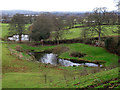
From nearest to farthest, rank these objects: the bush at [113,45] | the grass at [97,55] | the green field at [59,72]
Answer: the green field at [59,72] → the grass at [97,55] → the bush at [113,45]

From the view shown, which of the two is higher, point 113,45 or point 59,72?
point 113,45

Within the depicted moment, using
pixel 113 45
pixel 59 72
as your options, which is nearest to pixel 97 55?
pixel 113 45

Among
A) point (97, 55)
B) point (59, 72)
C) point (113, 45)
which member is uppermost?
point (113, 45)

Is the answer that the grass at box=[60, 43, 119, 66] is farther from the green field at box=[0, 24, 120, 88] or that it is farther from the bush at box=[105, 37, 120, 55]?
the bush at box=[105, 37, 120, 55]

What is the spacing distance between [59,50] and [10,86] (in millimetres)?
25721

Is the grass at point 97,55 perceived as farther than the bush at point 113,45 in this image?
No

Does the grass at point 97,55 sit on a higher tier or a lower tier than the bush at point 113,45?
lower

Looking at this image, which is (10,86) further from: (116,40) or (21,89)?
(116,40)

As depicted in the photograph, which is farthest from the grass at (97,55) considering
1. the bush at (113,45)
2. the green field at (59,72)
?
the bush at (113,45)

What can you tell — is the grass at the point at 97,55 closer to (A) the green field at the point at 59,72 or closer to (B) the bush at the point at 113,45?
(A) the green field at the point at 59,72

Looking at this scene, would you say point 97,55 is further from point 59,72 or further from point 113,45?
point 59,72

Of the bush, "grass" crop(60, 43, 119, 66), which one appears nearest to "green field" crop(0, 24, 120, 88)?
"grass" crop(60, 43, 119, 66)

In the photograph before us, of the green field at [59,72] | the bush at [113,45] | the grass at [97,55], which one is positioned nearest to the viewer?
the green field at [59,72]

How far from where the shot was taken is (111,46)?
32250 mm
